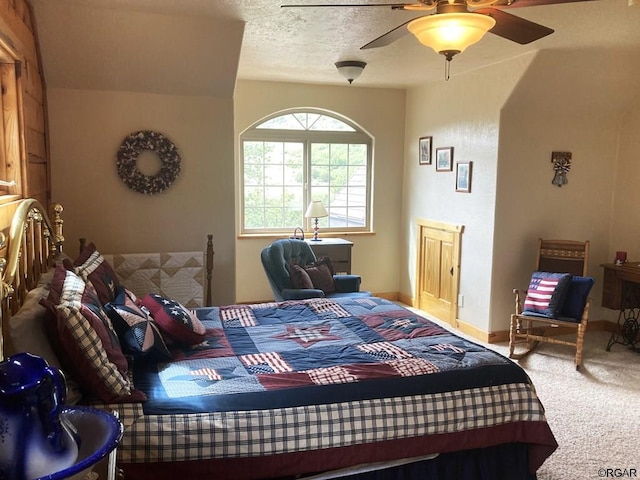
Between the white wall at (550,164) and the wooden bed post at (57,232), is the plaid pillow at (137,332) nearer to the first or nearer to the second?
the wooden bed post at (57,232)

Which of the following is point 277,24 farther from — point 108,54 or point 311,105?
point 311,105

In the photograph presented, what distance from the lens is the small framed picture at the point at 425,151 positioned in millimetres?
5492

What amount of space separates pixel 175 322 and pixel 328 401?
92 cm

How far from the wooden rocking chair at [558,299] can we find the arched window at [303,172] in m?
2.13

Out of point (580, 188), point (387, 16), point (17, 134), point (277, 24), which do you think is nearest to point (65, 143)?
point (17, 134)

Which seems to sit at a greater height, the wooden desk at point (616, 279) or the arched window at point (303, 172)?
the arched window at point (303, 172)

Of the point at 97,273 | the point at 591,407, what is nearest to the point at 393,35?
the point at 97,273

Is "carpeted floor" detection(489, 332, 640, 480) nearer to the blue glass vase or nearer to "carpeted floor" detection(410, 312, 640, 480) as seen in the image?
"carpeted floor" detection(410, 312, 640, 480)

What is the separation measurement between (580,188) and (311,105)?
2.87 m

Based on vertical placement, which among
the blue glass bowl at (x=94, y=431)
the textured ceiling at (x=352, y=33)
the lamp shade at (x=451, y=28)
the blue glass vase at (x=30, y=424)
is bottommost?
the blue glass bowl at (x=94, y=431)

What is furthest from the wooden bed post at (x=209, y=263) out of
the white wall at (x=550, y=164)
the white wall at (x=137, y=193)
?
the white wall at (x=550, y=164)

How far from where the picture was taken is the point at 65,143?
3688 millimetres

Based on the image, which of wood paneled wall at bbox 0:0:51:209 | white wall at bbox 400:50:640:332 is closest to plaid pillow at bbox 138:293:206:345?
wood paneled wall at bbox 0:0:51:209

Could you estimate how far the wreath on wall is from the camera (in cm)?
381
